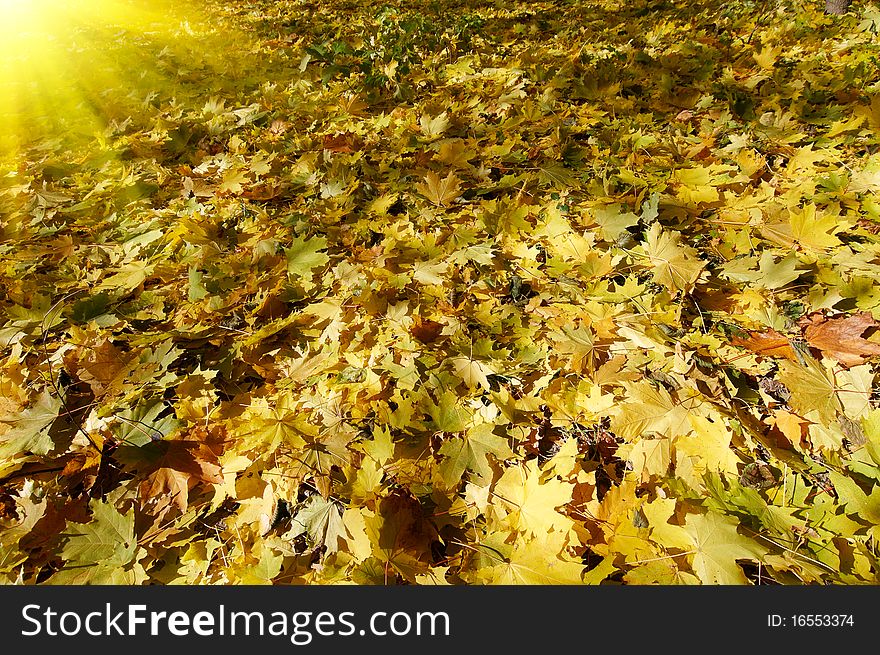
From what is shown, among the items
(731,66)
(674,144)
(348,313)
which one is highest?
(731,66)

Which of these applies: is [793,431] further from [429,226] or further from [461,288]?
[429,226]

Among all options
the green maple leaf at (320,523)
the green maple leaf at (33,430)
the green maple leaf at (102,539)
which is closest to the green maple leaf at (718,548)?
the green maple leaf at (320,523)

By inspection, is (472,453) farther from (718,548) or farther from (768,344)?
(768,344)

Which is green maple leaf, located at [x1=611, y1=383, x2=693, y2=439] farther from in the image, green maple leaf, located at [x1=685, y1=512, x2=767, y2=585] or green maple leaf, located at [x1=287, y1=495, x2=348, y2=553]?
green maple leaf, located at [x1=287, y1=495, x2=348, y2=553]

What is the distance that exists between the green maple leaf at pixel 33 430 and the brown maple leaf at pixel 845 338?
7.38 feet

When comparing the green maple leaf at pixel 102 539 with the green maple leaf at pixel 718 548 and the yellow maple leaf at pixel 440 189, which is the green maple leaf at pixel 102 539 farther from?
the yellow maple leaf at pixel 440 189

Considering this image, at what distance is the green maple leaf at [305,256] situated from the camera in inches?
70.2

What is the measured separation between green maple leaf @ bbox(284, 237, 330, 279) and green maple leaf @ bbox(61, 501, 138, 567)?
983 millimetres

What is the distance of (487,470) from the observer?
1.16 m

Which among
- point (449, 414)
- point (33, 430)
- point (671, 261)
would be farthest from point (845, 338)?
point (33, 430)

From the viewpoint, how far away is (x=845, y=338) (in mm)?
1303

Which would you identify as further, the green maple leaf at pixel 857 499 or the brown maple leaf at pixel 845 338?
the brown maple leaf at pixel 845 338

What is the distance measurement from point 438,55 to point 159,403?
334 cm

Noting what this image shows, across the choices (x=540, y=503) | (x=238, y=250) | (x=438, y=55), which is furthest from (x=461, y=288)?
(x=438, y=55)
